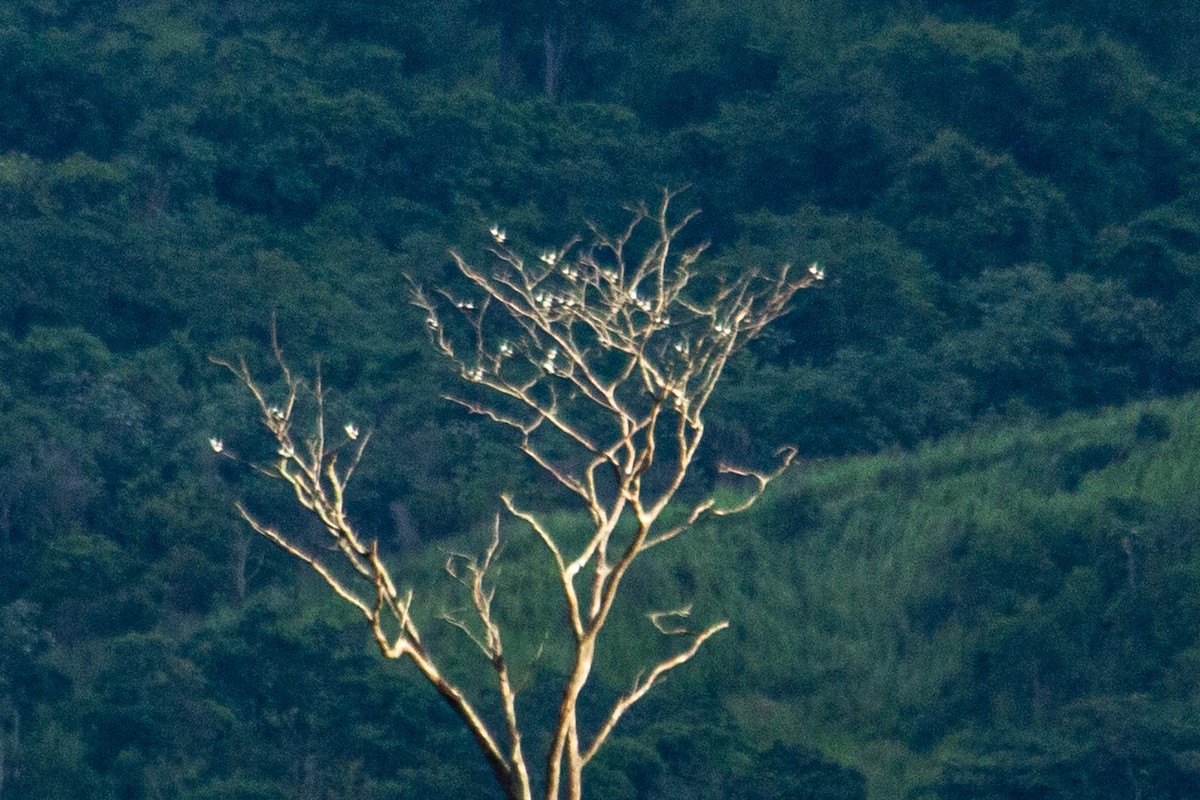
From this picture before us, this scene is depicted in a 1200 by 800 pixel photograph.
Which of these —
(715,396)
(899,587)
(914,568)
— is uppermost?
(715,396)

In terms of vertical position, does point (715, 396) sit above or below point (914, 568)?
above

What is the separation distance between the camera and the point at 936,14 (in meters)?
34.8

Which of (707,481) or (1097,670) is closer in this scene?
(1097,670)

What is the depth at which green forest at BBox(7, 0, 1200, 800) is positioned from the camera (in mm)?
22562

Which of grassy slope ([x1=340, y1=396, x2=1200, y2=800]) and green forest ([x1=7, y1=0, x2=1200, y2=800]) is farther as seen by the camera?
grassy slope ([x1=340, y1=396, x2=1200, y2=800])

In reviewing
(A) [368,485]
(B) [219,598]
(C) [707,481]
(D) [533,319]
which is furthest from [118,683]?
(D) [533,319]

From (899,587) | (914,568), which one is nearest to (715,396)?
(914,568)

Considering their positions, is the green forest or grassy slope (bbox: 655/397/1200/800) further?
grassy slope (bbox: 655/397/1200/800)

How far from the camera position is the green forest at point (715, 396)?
22562 millimetres

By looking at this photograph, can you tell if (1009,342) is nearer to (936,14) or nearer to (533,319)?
(936,14)

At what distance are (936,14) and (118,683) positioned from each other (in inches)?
654

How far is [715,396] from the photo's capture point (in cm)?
2719

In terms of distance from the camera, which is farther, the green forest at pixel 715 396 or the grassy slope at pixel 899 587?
the grassy slope at pixel 899 587

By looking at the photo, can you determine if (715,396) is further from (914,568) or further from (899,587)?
(899,587)
